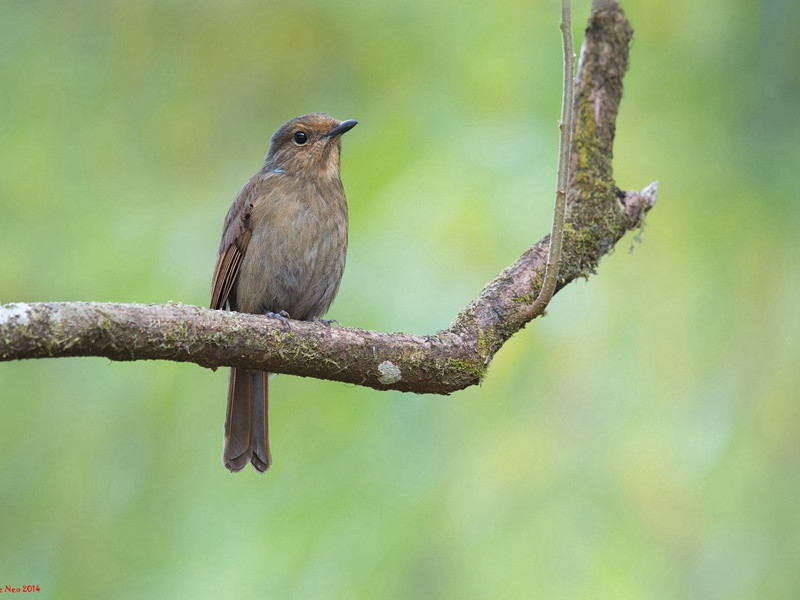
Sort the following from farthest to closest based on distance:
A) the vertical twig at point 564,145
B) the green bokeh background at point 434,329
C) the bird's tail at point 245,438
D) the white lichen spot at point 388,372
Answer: the bird's tail at point 245,438
the green bokeh background at point 434,329
the white lichen spot at point 388,372
the vertical twig at point 564,145

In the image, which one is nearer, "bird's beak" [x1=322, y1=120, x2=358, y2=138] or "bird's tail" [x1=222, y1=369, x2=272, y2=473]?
"bird's tail" [x1=222, y1=369, x2=272, y2=473]

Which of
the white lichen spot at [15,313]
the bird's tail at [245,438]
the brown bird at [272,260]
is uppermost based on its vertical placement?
the brown bird at [272,260]

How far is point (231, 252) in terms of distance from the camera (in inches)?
177

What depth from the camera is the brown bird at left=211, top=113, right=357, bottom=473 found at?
14.4ft

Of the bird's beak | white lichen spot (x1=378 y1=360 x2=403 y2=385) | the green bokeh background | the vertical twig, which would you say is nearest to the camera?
the vertical twig

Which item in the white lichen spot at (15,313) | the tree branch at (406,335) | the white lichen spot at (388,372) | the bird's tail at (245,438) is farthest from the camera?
the bird's tail at (245,438)

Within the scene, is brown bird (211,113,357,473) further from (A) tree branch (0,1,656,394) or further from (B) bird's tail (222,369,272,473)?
(A) tree branch (0,1,656,394)

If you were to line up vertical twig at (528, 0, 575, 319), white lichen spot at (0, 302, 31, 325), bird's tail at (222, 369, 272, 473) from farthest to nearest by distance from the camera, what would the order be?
bird's tail at (222, 369, 272, 473), vertical twig at (528, 0, 575, 319), white lichen spot at (0, 302, 31, 325)

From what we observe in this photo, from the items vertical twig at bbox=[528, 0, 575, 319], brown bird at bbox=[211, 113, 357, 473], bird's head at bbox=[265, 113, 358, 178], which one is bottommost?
vertical twig at bbox=[528, 0, 575, 319]

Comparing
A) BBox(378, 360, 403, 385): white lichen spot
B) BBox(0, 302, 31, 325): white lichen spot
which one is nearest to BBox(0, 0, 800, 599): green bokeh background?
→ BBox(378, 360, 403, 385): white lichen spot

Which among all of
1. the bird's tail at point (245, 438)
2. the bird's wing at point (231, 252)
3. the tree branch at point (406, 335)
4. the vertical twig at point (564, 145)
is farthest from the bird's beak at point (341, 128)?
the vertical twig at point (564, 145)

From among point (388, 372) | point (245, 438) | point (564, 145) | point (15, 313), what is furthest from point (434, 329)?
point (15, 313)

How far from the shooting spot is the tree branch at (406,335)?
105 inches

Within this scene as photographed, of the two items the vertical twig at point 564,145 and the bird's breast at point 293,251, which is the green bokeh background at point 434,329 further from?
the vertical twig at point 564,145
